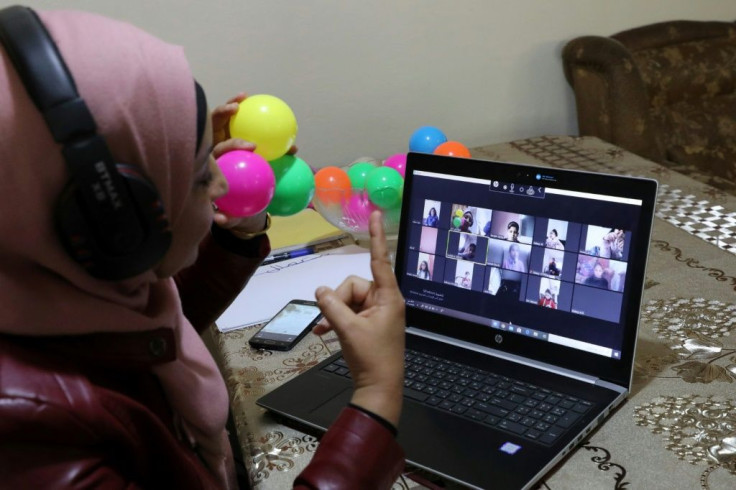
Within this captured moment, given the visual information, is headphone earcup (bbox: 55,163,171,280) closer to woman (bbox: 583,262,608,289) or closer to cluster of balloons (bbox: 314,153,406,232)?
woman (bbox: 583,262,608,289)

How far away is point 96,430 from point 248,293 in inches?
27.1

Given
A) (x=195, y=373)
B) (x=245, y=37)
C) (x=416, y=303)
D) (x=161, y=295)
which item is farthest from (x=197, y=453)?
(x=245, y=37)

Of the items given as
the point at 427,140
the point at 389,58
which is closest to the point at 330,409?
the point at 427,140

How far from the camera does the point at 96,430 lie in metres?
0.65

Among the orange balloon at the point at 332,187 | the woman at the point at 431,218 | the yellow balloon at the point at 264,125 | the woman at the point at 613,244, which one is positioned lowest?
the orange balloon at the point at 332,187

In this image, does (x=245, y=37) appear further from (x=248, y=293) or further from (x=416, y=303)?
(x=416, y=303)

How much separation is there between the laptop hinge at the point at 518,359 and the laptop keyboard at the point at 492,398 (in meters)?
0.05

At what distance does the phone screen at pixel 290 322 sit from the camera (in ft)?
3.87

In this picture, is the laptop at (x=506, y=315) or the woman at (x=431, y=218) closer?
the laptop at (x=506, y=315)

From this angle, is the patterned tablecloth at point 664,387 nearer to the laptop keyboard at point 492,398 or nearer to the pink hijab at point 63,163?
the laptop keyboard at point 492,398

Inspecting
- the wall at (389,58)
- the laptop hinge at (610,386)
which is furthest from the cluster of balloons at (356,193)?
the wall at (389,58)

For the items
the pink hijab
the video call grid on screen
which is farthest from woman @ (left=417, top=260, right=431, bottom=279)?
the pink hijab

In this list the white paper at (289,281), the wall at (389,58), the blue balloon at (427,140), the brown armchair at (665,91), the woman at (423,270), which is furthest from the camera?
the brown armchair at (665,91)

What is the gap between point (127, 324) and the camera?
2.33 ft
